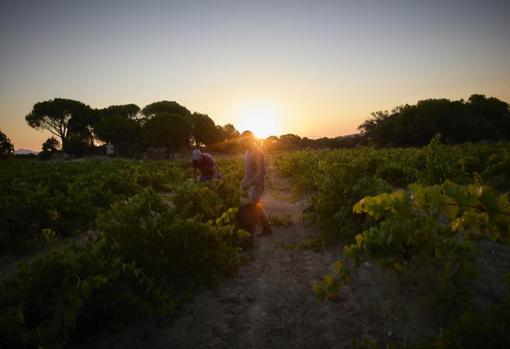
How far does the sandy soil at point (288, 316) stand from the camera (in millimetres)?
3240

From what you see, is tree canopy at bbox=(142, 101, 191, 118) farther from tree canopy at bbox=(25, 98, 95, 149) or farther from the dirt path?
the dirt path

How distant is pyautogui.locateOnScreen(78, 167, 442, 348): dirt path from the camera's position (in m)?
3.25

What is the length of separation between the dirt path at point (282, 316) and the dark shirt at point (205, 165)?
324 centimetres

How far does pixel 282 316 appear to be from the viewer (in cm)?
368

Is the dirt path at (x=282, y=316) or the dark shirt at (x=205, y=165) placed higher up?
the dark shirt at (x=205, y=165)

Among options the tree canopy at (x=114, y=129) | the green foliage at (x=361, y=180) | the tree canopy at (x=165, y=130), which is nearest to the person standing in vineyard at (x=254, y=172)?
the green foliage at (x=361, y=180)

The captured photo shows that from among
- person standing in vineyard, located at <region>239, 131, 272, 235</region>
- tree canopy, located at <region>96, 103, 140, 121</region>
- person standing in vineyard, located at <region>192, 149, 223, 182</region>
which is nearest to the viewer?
person standing in vineyard, located at <region>239, 131, 272, 235</region>

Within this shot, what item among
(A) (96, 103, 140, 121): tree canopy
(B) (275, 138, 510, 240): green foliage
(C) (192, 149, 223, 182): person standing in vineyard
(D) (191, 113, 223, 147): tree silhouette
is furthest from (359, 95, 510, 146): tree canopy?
(A) (96, 103, 140, 121): tree canopy

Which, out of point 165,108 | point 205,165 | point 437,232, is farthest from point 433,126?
point 165,108

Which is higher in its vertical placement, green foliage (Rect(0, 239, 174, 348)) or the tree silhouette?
the tree silhouette

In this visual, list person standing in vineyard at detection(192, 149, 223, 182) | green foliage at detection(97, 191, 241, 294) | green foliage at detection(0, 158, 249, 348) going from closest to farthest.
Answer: green foliage at detection(0, 158, 249, 348), green foliage at detection(97, 191, 241, 294), person standing in vineyard at detection(192, 149, 223, 182)

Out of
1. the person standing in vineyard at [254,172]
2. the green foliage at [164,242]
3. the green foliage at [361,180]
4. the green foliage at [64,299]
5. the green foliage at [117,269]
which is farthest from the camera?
the person standing in vineyard at [254,172]

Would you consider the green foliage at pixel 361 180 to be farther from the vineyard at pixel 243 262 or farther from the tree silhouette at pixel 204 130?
the tree silhouette at pixel 204 130

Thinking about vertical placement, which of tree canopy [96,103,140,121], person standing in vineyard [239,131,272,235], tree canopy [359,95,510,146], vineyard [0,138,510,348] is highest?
tree canopy [96,103,140,121]
